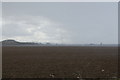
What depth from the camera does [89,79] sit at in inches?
696

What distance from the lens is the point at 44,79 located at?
17.8m

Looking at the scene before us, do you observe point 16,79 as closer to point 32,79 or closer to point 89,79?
point 32,79

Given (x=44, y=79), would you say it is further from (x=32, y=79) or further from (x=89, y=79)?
(x=89, y=79)

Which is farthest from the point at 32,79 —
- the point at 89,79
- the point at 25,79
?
the point at 89,79

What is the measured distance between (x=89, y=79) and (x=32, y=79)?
172 inches

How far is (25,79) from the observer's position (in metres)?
18.3

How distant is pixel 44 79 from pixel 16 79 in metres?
2.10

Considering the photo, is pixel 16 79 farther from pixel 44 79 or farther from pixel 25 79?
pixel 44 79

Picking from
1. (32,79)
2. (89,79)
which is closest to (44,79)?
(32,79)

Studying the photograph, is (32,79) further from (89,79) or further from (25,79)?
(89,79)

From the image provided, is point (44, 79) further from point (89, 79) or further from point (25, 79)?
point (89, 79)

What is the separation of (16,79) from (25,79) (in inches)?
29.4

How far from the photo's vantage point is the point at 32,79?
60.4ft

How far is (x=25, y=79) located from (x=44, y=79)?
157cm
